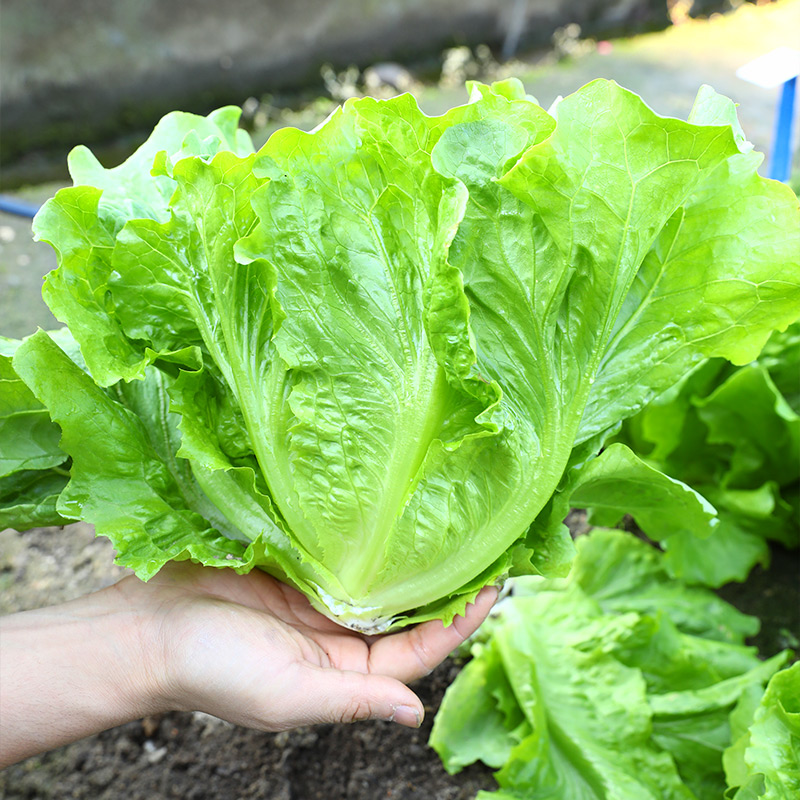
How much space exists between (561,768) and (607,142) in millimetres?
1482

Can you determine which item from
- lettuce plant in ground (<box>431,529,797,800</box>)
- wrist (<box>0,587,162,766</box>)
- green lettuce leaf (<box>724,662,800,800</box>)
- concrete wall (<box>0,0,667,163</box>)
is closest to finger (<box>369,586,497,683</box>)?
lettuce plant in ground (<box>431,529,797,800</box>)

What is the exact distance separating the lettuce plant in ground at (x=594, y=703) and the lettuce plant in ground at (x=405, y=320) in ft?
1.81

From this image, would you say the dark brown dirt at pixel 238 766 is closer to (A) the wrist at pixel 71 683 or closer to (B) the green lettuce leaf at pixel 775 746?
(A) the wrist at pixel 71 683

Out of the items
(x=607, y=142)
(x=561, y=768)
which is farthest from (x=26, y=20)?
(x=561, y=768)

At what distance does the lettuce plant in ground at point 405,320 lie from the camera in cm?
151

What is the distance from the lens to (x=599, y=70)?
20.4 feet

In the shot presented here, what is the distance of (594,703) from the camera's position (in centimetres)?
208

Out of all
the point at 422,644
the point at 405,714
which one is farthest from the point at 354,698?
the point at 422,644

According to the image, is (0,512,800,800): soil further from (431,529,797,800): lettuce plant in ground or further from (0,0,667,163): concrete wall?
(0,0,667,163): concrete wall

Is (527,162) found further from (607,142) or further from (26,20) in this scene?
(26,20)

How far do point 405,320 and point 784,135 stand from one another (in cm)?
184

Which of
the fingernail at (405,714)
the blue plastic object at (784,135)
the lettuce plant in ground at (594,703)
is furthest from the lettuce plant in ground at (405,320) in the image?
the blue plastic object at (784,135)

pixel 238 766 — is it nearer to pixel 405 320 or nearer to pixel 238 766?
pixel 238 766

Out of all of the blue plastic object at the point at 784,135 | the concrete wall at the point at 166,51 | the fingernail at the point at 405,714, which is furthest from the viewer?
the concrete wall at the point at 166,51
